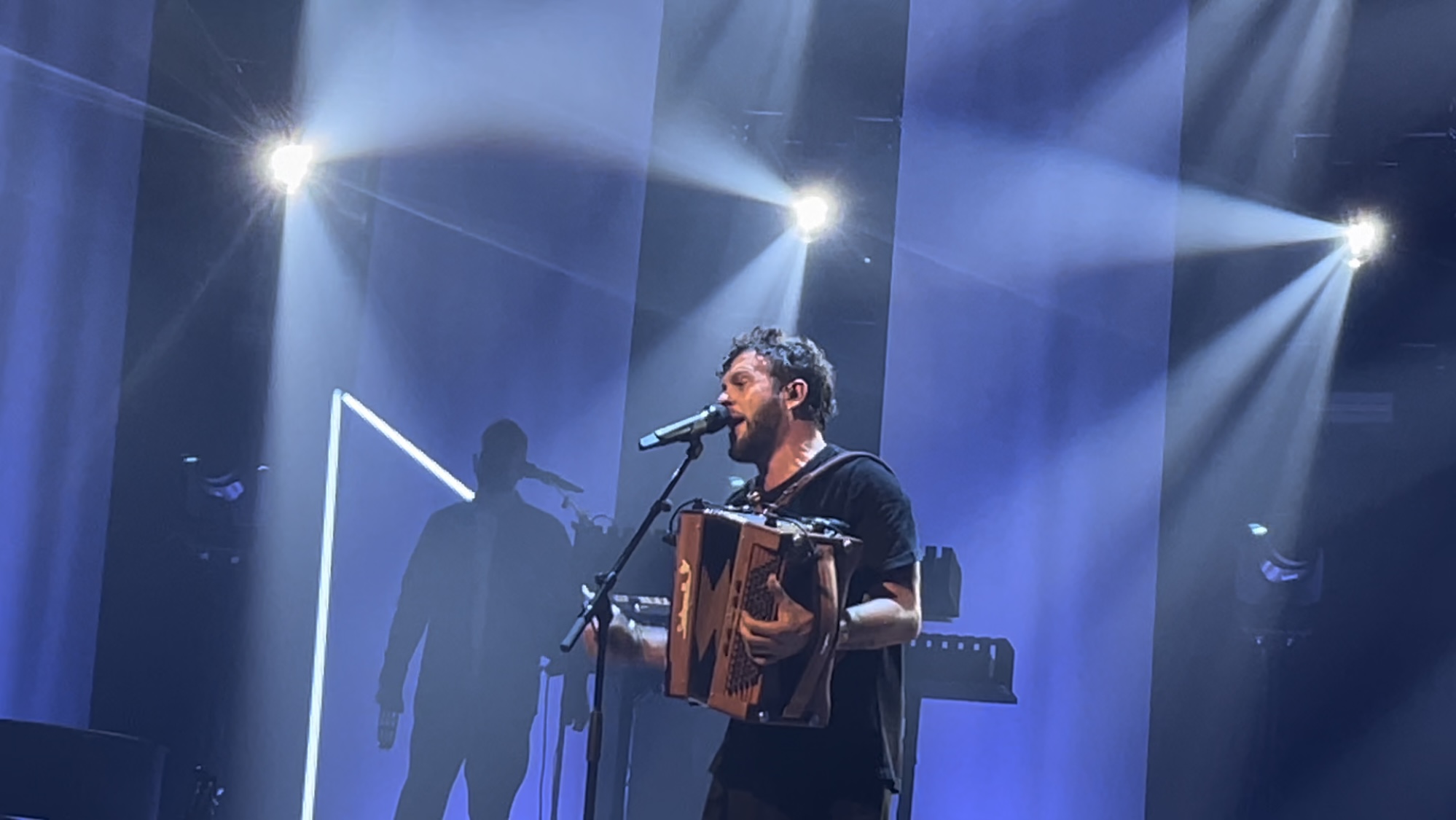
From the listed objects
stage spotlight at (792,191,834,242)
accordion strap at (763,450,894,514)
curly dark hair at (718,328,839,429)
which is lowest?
accordion strap at (763,450,894,514)

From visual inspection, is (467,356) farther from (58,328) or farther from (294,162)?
(58,328)

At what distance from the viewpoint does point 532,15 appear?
17.4 ft

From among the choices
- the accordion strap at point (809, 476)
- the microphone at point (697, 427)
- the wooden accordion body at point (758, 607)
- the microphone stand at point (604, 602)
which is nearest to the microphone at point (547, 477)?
the microphone stand at point (604, 602)

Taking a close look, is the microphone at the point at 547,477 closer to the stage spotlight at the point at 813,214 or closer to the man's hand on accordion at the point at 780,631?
the stage spotlight at the point at 813,214

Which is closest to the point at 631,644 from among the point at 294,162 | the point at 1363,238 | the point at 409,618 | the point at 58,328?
the point at 409,618

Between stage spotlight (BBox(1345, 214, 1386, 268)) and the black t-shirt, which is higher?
stage spotlight (BBox(1345, 214, 1386, 268))

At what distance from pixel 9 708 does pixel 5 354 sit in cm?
141

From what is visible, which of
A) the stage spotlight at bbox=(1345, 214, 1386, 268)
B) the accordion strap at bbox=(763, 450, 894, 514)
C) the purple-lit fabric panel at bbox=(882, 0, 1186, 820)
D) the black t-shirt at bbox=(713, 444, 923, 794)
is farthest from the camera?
the stage spotlight at bbox=(1345, 214, 1386, 268)

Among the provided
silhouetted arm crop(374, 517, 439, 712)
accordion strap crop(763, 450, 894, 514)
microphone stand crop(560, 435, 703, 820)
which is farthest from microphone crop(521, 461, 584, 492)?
accordion strap crop(763, 450, 894, 514)

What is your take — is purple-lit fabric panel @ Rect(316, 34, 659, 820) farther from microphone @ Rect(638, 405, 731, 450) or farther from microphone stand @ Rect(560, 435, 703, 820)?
microphone @ Rect(638, 405, 731, 450)

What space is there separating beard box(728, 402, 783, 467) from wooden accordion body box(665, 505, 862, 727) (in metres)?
0.32

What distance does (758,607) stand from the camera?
2.50 metres

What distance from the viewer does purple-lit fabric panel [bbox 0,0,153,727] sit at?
17.0ft

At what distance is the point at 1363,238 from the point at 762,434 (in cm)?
336
